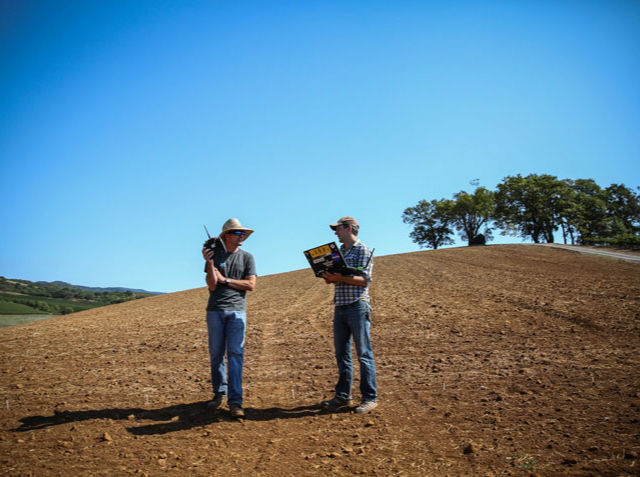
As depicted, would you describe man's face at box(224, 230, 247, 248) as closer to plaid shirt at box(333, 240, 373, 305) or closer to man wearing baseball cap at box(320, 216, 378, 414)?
man wearing baseball cap at box(320, 216, 378, 414)

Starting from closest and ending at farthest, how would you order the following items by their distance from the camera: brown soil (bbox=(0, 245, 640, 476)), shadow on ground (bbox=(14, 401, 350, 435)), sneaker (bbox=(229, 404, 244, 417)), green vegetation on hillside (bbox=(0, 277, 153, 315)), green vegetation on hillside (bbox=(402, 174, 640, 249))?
brown soil (bbox=(0, 245, 640, 476)) < shadow on ground (bbox=(14, 401, 350, 435)) < sneaker (bbox=(229, 404, 244, 417)) < green vegetation on hillside (bbox=(0, 277, 153, 315)) < green vegetation on hillside (bbox=(402, 174, 640, 249))

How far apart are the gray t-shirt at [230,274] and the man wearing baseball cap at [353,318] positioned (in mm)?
1173

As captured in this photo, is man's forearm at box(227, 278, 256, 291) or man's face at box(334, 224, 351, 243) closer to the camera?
man's forearm at box(227, 278, 256, 291)

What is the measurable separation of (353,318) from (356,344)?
0.37m

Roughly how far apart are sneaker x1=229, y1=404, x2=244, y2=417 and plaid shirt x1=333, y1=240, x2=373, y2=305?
6.03ft

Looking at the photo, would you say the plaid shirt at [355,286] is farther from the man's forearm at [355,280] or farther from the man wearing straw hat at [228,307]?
the man wearing straw hat at [228,307]

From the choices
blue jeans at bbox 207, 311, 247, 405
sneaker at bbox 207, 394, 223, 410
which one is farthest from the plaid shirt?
sneaker at bbox 207, 394, 223, 410

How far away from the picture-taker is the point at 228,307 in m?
5.34

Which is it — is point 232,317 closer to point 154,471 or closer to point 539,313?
point 154,471

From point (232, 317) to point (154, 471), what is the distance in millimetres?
2000

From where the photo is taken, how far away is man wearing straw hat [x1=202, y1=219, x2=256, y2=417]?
5.25 m

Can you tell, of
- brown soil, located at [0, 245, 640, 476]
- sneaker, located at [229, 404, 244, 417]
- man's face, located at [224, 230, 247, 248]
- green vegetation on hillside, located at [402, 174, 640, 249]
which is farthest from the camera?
green vegetation on hillside, located at [402, 174, 640, 249]

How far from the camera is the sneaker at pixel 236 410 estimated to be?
506 centimetres

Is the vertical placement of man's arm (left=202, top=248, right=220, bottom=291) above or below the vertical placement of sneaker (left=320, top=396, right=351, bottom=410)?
above
